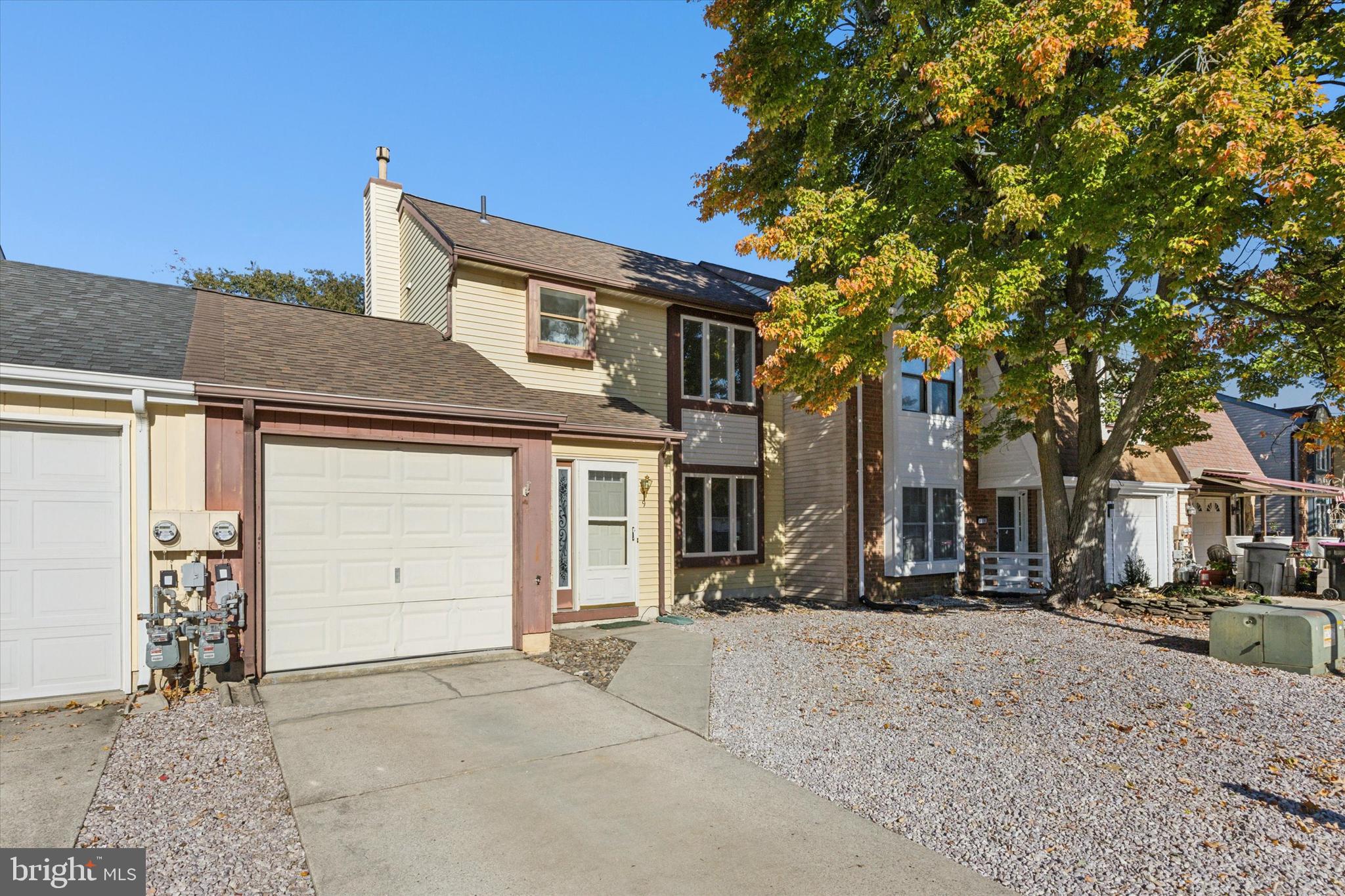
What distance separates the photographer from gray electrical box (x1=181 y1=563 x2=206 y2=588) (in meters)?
6.88

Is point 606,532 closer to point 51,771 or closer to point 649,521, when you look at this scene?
point 649,521

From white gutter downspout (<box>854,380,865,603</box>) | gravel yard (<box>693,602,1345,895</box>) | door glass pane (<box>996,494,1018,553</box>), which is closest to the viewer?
gravel yard (<box>693,602,1345,895</box>)

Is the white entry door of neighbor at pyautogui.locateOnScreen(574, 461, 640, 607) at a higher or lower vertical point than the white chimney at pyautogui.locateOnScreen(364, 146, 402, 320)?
lower

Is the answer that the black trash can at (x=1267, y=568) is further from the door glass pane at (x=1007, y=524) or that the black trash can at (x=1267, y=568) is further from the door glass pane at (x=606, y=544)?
the door glass pane at (x=606, y=544)

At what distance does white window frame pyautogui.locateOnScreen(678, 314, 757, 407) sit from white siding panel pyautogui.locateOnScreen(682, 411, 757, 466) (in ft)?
1.03

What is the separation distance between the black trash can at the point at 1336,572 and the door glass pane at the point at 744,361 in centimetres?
1364

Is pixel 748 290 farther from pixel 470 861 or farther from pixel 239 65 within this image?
pixel 470 861

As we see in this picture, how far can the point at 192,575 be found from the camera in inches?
272

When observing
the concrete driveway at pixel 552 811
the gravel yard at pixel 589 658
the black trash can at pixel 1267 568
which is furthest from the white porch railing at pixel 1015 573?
the concrete driveway at pixel 552 811

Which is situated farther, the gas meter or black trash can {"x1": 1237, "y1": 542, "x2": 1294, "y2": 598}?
black trash can {"x1": 1237, "y1": 542, "x2": 1294, "y2": 598}

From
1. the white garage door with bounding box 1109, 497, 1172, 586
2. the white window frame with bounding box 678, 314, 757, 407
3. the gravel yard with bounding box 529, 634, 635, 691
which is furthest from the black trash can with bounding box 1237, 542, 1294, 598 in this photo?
the gravel yard with bounding box 529, 634, 635, 691

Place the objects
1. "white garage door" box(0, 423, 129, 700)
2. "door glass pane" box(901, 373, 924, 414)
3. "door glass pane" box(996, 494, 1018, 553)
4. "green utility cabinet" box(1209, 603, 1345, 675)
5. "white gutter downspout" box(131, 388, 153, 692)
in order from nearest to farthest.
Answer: "white garage door" box(0, 423, 129, 700)
"white gutter downspout" box(131, 388, 153, 692)
"green utility cabinet" box(1209, 603, 1345, 675)
"door glass pane" box(901, 373, 924, 414)
"door glass pane" box(996, 494, 1018, 553)

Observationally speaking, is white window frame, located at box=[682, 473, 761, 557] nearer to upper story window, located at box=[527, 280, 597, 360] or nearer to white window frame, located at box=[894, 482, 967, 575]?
white window frame, located at box=[894, 482, 967, 575]

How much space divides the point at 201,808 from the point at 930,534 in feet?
46.8
